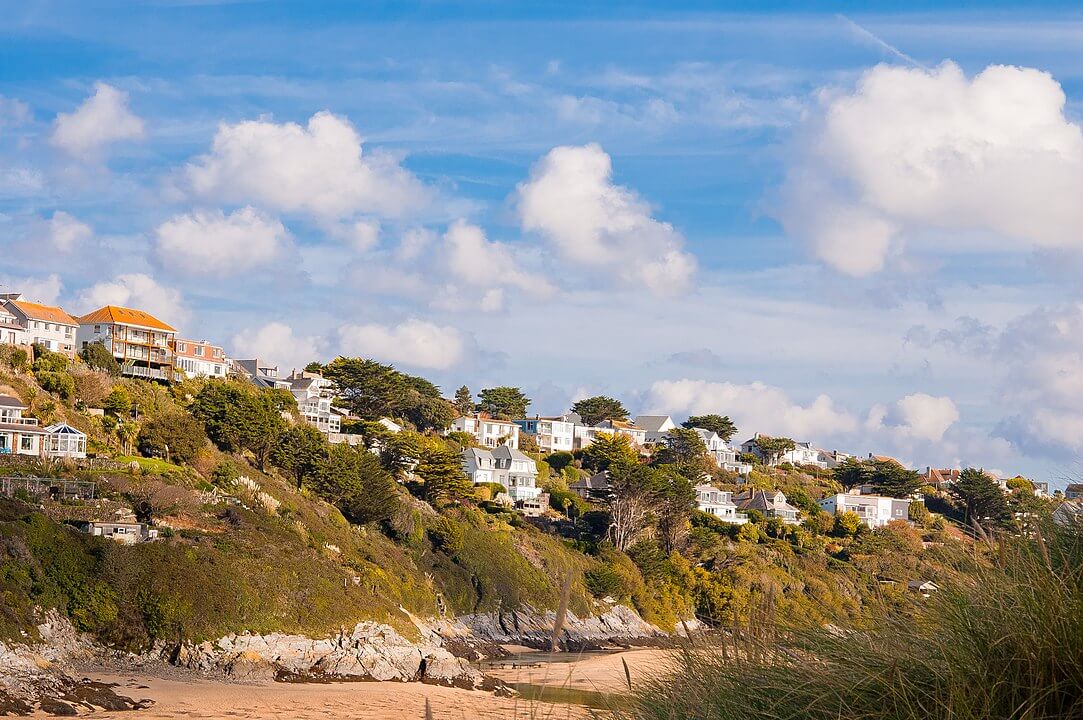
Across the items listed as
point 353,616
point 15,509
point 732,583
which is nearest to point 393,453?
point 732,583

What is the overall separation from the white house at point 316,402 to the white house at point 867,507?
148 ft

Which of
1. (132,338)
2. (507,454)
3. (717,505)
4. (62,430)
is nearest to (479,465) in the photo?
(507,454)

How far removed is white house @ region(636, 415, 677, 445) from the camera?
125 metres

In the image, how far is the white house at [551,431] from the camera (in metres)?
108

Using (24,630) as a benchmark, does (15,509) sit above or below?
above

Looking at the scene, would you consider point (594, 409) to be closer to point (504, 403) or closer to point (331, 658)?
point (504, 403)

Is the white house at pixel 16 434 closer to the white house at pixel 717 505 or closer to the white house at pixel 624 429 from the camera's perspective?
the white house at pixel 717 505

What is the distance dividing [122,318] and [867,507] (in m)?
65.9

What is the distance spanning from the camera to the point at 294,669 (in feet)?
127

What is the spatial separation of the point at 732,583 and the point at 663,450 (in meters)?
39.2

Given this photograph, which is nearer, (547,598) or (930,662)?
(930,662)

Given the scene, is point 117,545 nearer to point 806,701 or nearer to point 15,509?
point 15,509

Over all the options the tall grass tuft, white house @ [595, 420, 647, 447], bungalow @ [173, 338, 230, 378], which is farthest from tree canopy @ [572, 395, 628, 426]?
the tall grass tuft

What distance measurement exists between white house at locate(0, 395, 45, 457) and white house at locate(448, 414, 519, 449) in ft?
168
